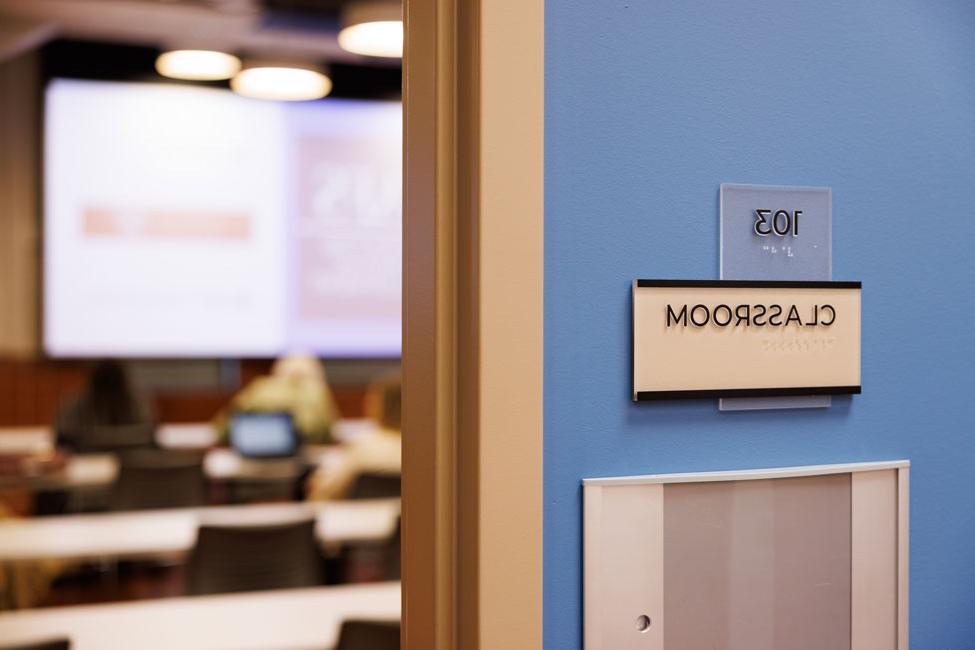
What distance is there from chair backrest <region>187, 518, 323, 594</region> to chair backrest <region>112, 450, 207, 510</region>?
1774mm

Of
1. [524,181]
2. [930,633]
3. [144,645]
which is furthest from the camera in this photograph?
[144,645]

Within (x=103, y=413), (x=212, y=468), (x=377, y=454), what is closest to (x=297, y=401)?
(x=212, y=468)

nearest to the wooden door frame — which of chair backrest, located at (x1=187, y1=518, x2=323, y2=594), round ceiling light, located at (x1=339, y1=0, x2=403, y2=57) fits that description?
round ceiling light, located at (x1=339, y1=0, x2=403, y2=57)

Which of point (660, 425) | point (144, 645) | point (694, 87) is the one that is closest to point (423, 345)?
point (660, 425)

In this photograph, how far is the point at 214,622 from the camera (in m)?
2.96

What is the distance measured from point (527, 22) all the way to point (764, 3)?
0.36m

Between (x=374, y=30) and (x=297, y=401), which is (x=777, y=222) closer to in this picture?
(x=374, y=30)

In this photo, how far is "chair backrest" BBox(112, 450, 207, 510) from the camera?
214 inches

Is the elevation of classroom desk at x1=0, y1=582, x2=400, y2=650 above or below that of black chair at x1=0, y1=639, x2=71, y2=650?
below

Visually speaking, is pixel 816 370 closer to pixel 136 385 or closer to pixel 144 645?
pixel 144 645

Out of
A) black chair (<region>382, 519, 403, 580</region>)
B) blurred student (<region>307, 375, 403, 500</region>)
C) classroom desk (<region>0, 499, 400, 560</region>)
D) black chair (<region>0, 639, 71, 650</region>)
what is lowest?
black chair (<region>382, 519, 403, 580</region>)

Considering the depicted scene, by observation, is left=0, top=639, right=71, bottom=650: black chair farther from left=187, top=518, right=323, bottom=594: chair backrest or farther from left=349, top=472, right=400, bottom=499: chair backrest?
left=349, top=472, right=400, bottom=499: chair backrest

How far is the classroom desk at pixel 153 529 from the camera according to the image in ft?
12.1

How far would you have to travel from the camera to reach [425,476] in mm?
1194
